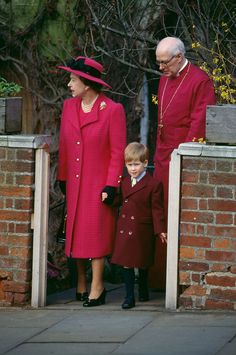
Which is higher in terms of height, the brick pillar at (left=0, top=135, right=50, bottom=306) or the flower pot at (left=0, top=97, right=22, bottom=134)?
the flower pot at (left=0, top=97, right=22, bottom=134)

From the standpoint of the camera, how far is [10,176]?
32.9 ft

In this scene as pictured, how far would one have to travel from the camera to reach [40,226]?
10023mm

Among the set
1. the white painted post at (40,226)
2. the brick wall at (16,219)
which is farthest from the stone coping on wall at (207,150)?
the brick wall at (16,219)

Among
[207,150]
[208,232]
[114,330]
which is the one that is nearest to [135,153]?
[207,150]

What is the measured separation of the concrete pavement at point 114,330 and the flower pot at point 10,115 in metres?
1.38

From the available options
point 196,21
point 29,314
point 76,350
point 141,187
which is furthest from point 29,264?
point 196,21

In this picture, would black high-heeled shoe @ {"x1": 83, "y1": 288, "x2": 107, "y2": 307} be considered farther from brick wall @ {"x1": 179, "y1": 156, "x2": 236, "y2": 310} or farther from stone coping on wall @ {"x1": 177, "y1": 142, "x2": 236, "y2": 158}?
stone coping on wall @ {"x1": 177, "y1": 142, "x2": 236, "y2": 158}

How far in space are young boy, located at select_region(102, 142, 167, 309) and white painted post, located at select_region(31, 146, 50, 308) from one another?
1.86ft

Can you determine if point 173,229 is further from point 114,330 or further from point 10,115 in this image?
point 10,115

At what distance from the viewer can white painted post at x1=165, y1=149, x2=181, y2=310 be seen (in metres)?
9.62

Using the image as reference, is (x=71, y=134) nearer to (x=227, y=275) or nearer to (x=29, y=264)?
(x=29, y=264)

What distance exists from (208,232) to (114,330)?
3.63ft

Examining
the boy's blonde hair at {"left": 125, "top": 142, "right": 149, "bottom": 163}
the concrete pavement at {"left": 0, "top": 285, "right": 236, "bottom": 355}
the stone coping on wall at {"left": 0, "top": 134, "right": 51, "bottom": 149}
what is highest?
the stone coping on wall at {"left": 0, "top": 134, "right": 51, "bottom": 149}

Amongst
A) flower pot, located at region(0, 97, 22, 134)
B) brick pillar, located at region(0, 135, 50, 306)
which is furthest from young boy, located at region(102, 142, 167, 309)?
flower pot, located at region(0, 97, 22, 134)
